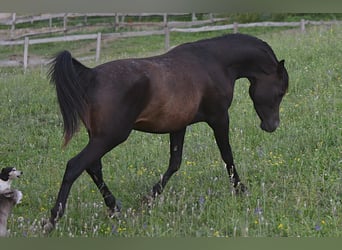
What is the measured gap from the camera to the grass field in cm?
396

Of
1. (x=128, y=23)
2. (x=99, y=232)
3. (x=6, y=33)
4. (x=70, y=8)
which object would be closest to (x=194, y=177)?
(x=99, y=232)

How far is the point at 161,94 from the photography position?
4152 millimetres

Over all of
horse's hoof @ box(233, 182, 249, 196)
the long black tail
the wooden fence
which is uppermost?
the wooden fence

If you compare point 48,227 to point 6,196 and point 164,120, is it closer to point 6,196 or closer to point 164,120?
point 6,196

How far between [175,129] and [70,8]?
264 cm

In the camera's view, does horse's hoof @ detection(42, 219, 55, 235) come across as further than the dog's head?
No

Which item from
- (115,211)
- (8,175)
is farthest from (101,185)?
(8,175)

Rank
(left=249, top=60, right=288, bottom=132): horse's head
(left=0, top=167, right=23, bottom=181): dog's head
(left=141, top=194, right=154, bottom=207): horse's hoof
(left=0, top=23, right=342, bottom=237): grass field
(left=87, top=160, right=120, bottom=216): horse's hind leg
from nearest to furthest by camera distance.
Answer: (left=0, top=23, right=342, bottom=237): grass field → (left=0, top=167, right=23, bottom=181): dog's head → (left=87, top=160, right=120, bottom=216): horse's hind leg → (left=141, top=194, right=154, bottom=207): horse's hoof → (left=249, top=60, right=288, bottom=132): horse's head

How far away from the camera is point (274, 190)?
4.91 meters

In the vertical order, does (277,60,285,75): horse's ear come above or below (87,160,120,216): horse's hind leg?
above

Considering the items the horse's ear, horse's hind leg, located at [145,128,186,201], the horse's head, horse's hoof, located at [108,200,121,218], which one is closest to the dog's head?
horse's hoof, located at [108,200,121,218]

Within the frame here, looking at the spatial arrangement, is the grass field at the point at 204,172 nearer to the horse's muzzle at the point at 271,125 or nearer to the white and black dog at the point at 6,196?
the white and black dog at the point at 6,196

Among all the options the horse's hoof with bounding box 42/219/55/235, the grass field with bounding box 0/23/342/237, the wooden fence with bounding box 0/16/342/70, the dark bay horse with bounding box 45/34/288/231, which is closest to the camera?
the horse's hoof with bounding box 42/219/55/235

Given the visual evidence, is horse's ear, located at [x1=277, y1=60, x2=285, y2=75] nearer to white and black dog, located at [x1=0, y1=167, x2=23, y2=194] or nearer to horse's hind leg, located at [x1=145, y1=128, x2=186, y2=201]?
horse's hind leg, located at [x1=145, y1=128, x2=186, y2=201]
